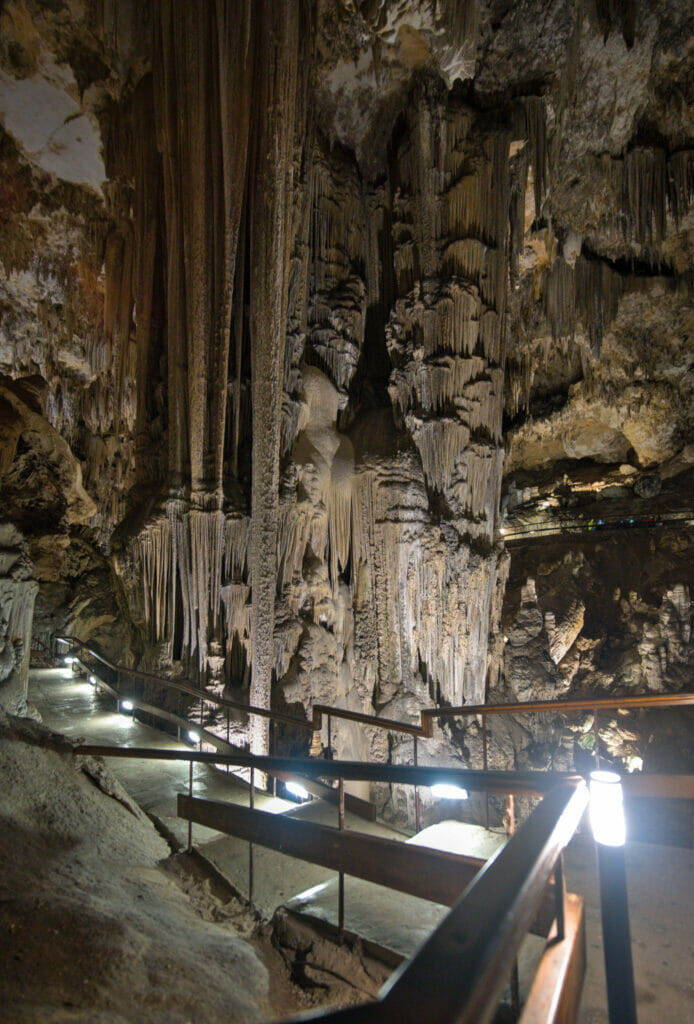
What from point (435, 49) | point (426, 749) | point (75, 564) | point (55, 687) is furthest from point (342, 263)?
point (75, 564)

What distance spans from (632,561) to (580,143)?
9.62 metres

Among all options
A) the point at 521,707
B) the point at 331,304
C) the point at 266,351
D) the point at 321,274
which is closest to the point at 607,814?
the point at 521,707

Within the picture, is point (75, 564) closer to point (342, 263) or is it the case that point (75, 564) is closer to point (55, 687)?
point (55, 687)

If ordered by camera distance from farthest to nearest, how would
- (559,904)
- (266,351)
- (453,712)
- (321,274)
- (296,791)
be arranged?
(321,274) → (266,351) → (296,791) → (453,712) → (559,904)

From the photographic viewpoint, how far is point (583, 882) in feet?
9.75

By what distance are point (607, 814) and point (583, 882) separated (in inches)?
64.2

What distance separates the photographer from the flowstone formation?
755 cm

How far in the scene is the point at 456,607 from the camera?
9062 millimetres

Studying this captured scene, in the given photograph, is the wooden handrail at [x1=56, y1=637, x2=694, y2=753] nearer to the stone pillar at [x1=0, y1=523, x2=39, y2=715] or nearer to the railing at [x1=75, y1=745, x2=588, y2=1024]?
the railing at [x1=75, y1=745, x2=588, y2=1024]

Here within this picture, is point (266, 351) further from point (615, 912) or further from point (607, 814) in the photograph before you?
point (615, 912)

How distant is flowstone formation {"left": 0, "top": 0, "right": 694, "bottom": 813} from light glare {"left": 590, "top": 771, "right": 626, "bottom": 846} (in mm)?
5957

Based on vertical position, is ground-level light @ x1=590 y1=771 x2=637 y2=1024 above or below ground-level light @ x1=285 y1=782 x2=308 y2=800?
above

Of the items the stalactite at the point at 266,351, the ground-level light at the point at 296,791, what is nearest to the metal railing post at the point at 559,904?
the ground-level light at the point at 296,791

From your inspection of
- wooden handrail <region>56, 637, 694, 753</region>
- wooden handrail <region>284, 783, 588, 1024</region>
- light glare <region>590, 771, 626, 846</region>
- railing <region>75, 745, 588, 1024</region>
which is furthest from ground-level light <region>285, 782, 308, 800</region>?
wooden handrail <region>284, 783, 588, 1024</region>
